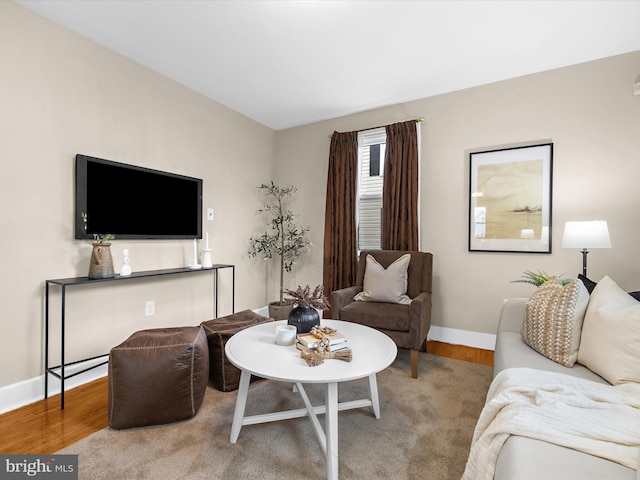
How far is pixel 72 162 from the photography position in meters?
2.22

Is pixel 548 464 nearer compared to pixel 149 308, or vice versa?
pixel 548 464

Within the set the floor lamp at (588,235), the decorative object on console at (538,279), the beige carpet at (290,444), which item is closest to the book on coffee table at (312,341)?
the beige carpet at (290,444)

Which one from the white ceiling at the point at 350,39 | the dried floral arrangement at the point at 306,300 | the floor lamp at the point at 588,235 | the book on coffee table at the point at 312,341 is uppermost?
the white ceiling at the point at 350,39

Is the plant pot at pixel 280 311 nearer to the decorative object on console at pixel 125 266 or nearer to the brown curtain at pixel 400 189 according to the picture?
the brown curtain at pixel 400 189

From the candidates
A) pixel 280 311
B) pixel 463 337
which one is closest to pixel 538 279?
pixel 463 337

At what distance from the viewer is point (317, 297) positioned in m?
1.90

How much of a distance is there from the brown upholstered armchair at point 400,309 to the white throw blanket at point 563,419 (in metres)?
1.11

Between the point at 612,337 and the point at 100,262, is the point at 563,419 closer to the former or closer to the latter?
the point at 612,337

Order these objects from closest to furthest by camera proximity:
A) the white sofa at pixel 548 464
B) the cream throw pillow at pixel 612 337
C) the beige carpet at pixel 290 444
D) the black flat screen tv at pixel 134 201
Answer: the white sofa at pixel 548 464 → the cream throw pillow at pixel 612 337 → the beige carpet at pixel 290 444 → the black flat screen tv at pixel 134 201

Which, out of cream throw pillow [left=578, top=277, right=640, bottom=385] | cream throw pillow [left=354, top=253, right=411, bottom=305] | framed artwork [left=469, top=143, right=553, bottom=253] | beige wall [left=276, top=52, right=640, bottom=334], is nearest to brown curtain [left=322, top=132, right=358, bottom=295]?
beige wall [left=276, top=52, right=640, bottom=334]

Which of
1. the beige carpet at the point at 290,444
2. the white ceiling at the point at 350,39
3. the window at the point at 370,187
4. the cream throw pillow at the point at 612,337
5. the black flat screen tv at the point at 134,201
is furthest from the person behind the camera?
the window at the point at 370,187

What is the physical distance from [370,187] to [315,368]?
8.35ft

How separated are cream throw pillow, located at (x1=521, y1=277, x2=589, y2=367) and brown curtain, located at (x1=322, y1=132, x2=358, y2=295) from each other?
6.75 ft

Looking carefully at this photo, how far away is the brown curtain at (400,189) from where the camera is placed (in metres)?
3.23
